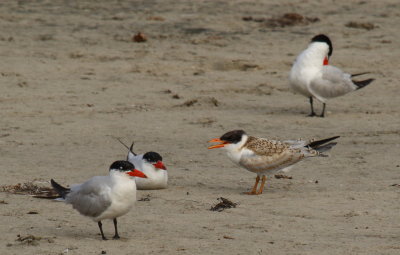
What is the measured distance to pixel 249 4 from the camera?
61.3 ft

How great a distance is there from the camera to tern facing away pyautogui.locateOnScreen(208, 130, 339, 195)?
8.98 metres

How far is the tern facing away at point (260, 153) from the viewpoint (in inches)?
354

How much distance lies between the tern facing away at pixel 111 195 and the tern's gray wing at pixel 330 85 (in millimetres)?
5948

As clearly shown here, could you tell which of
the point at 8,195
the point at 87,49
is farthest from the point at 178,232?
the point at 87,49

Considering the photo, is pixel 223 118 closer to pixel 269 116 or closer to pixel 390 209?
pixel 269 116

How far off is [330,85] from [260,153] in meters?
4.03

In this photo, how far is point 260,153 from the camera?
8992mm

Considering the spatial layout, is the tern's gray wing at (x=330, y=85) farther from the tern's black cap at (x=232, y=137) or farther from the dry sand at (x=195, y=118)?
the tern's black cap at (x=232, y=137)

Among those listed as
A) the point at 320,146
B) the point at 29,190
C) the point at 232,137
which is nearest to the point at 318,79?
the point at 320,146

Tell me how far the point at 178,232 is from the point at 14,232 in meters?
1.22

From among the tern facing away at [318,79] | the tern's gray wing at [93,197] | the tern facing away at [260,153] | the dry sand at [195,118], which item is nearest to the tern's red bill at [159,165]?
the dry sand at [195,118]

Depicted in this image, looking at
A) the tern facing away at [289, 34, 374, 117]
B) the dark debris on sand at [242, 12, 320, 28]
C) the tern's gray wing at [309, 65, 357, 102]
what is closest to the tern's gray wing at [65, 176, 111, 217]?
the tern facing away at [289, 34, 374, 117]

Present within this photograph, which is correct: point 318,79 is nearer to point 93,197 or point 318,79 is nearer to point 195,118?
point 195,118

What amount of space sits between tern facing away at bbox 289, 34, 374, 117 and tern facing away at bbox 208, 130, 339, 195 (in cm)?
338
